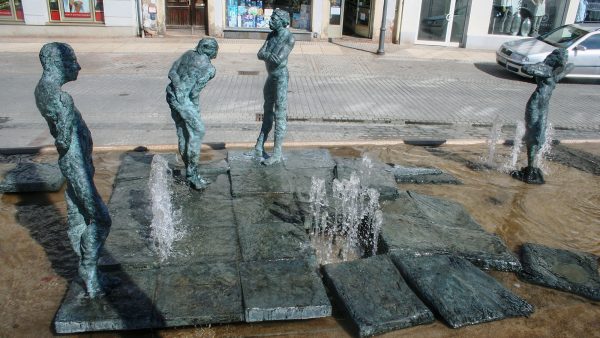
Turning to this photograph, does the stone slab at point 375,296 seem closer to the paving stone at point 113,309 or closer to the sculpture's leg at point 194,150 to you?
the paving stone at point 113,309

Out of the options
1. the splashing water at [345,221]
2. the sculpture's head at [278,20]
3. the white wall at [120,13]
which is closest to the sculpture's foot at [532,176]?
the splashing water at [345,221]

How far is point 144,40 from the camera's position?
17.7 meters

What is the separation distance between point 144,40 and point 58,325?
15.6 meters

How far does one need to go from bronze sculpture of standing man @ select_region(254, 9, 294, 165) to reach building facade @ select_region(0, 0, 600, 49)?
13073 millimetres

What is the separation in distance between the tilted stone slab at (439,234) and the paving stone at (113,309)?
7.35ft

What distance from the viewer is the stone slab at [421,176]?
6621 millimetres

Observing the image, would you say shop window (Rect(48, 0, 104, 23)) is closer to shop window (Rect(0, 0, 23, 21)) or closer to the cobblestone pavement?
shop window (Rect(0, 0, 23, 21))

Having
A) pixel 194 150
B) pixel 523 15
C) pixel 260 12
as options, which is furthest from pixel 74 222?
pixel 523 15

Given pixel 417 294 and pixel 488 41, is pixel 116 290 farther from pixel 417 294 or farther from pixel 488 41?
pixel 488 41

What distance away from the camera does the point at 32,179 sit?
596 centimetres

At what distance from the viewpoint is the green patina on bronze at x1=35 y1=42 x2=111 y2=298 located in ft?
11.2

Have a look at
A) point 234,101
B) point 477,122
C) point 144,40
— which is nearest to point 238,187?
point 234,101

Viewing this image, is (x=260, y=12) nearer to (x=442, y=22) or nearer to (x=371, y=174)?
(x=442, y=22)

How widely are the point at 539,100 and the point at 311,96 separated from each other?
572 cm
